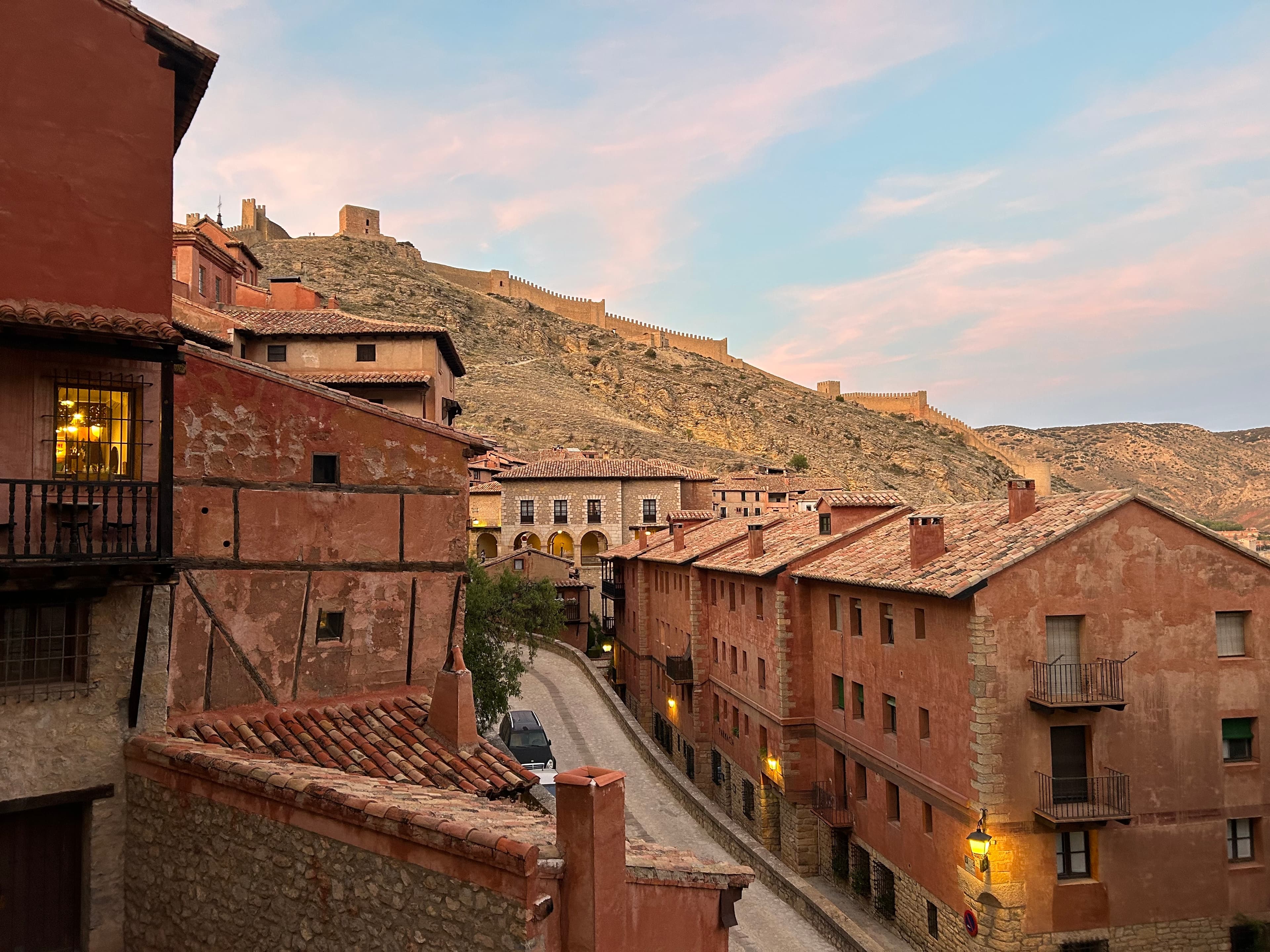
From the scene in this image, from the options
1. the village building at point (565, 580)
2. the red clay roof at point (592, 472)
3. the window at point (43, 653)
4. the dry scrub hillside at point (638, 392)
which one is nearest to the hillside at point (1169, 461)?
the dry scrub hillside at point (638, 392)

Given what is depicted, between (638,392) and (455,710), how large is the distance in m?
135

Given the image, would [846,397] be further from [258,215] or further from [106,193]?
[106,193]

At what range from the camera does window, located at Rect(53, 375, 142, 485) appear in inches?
400

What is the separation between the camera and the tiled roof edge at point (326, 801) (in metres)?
7.45

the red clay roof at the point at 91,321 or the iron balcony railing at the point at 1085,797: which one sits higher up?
the red clay roof at the point at 91,321

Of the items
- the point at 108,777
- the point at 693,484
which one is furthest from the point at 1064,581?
Result: the point at 693,484

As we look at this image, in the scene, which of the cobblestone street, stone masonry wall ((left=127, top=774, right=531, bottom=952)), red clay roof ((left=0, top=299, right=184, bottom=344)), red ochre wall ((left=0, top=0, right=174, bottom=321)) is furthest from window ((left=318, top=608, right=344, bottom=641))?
the cobblestone street

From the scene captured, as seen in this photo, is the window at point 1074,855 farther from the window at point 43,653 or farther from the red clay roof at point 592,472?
the red clay roof at point 592,472

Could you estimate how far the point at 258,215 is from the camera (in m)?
150

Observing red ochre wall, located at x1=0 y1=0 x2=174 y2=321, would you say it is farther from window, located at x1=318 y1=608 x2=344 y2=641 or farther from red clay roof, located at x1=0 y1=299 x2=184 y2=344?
window, located at x1=318 y1=608 x2=344 y2=641

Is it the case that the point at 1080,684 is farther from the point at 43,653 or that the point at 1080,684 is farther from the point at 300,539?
the point at 43,653

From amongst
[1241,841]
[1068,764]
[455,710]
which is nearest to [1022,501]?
[1068,764]

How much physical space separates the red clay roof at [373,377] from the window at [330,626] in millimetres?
13618

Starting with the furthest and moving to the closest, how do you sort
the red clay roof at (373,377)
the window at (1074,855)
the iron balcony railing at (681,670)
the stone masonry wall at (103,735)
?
the iron balcony railing at (681,670) < the red clay roof at (373,377) < the window at (1074,855) < the stone masonry wall at (103,735)
